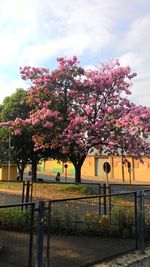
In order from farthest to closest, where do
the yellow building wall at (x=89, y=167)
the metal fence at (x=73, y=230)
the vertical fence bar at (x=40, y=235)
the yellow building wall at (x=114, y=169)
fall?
1. the yellow building wall at (x=89, y=167)
2. the yellow building wall at (x=114, y=169)
3. the metal fence at (x=73, y=230)
4. the vertical fence bar at (x=40, y=235)

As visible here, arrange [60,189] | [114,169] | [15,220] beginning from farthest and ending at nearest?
[114,169], [60,189], [15,220]

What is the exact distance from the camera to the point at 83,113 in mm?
25344

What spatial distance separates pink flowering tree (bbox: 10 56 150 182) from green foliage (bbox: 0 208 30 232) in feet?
52.7

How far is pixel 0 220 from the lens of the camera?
6453mm

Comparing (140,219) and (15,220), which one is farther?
(140,219)

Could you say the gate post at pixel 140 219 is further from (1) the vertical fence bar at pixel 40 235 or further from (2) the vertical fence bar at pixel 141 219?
(1) the vertical fence bar at pixel 40 235

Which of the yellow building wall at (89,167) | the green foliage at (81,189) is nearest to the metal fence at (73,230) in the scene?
the green foliage at (81,189)

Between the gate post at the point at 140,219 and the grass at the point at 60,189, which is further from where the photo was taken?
the grass at the point at 60,189

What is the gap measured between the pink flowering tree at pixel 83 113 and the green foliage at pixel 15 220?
16.1 m

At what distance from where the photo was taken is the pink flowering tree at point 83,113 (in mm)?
23453

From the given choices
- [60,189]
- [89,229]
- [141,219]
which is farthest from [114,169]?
[89,229]

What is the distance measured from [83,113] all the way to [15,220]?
18.7 m

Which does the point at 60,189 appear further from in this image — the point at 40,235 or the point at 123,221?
the point at 40,235

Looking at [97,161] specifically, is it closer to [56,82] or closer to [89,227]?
[56,82]
